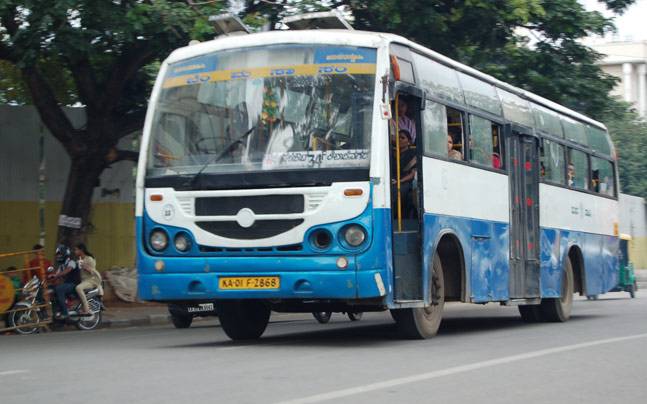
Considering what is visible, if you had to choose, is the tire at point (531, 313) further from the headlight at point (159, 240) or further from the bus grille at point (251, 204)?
the headlight at point (159, 240)

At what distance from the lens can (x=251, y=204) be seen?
11289 millimetres

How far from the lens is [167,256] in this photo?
11672 mm

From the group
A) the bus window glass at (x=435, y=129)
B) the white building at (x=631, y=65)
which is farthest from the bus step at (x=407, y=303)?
the white building at (x=631, y=65)

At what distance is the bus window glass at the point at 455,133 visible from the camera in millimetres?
13148

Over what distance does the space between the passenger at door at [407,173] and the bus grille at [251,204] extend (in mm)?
1468

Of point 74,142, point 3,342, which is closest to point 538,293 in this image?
point 3,342

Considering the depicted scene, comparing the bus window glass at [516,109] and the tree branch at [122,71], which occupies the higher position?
the tree branch at [122,71]

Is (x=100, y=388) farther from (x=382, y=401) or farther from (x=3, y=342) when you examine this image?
(x=3, y=342)

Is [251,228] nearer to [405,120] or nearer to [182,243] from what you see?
[182,243]

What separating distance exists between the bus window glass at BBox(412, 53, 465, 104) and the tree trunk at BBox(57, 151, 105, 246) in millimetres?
9896

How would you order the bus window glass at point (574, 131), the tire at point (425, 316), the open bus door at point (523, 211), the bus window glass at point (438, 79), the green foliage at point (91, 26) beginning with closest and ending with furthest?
the tire at point (425, 316) → the bus window glass at point (438, 79) → the open bus door at point (523, 211) → the green foliage at point (91, 26) → the bus window glass at point (574, 131)

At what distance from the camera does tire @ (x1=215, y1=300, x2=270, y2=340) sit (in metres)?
13.0

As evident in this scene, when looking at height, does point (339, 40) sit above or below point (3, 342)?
above

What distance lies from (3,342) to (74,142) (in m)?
6.28
